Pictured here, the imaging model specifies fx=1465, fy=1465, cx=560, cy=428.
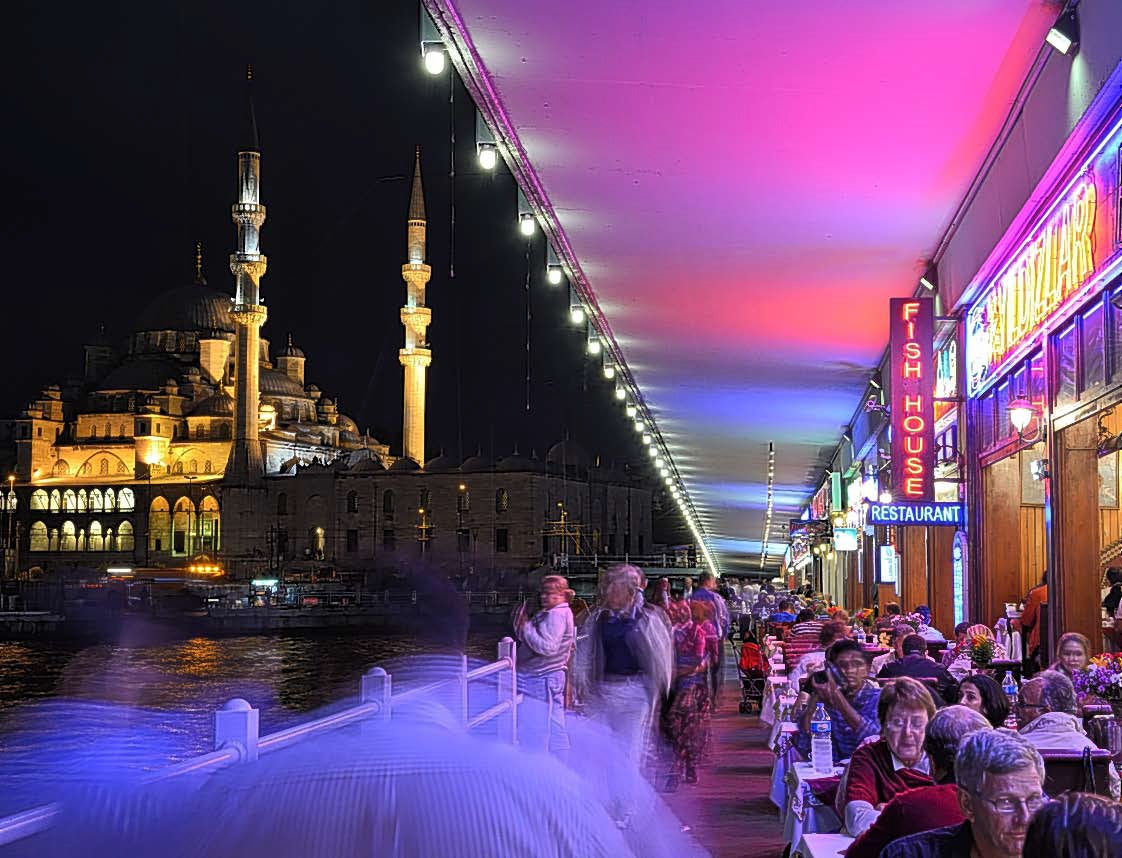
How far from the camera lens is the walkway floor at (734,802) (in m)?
6.77

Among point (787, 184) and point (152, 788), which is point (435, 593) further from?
point (152, 788)

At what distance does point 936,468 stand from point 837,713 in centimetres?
829

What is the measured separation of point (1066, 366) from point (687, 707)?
9.39 feet

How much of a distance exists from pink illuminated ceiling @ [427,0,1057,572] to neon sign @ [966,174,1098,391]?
2.92ft

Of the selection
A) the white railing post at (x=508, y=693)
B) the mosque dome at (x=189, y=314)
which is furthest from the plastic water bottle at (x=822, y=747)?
the mosque dome at (x=189, y=314)

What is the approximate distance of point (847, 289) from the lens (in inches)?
592

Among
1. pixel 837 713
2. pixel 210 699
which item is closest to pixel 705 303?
pixel 837 713

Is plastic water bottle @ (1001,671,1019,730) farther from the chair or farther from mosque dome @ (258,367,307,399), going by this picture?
mosque dome @ (258,367,307,399)

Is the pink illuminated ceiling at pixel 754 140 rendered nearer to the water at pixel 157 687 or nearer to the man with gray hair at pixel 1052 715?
the man with gray hair at pixel 1052 715

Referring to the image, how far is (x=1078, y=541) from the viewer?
327 inches

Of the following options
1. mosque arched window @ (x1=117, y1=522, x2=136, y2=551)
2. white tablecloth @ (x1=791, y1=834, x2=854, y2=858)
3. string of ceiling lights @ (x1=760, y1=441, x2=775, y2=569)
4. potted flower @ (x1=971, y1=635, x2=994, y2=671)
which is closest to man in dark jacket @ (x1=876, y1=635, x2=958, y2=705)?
potted flower @ (x1=971, y1=635, x2=994, y2=671)

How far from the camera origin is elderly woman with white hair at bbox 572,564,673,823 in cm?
645

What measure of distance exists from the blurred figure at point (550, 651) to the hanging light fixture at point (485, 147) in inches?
144

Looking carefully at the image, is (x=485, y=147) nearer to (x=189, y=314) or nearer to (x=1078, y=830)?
(x=1078, y=830)
